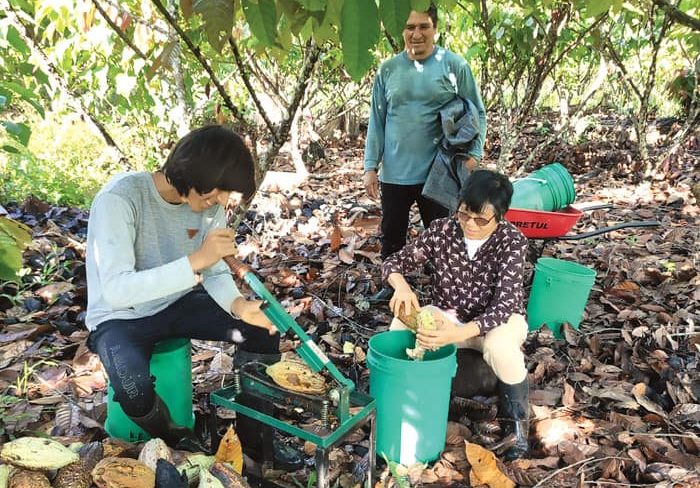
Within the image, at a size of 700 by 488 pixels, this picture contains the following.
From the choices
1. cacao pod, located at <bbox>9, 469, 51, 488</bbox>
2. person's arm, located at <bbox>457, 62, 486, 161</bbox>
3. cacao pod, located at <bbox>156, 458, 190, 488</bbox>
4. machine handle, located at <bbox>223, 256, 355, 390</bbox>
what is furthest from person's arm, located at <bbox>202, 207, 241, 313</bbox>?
person's arm, located at <bbox>457, 62, 486, 161</bbox>

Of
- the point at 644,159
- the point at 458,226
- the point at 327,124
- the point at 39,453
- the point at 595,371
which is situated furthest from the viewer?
the point at 327,124

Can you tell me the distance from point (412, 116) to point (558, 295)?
1.30m

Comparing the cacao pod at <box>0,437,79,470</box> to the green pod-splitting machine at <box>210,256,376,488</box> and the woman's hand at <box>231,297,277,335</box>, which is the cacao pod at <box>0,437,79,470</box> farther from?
the woman's hand at <box>231,297,277,335</box>

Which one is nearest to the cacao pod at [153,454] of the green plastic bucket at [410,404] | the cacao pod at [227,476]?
the cacao pod at [227,476]

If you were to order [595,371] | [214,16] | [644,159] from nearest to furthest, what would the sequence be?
1. [214,16]
2. [595,371]
3. [644,159]

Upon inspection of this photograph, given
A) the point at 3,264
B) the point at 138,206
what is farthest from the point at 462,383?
the point at 3,264

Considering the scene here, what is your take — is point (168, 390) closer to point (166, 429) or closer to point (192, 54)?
point (166, 429)

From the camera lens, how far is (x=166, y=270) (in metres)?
1.76

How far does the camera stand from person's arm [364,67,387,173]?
3352 mm

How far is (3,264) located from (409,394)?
136cm

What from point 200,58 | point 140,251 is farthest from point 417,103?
point 140,251

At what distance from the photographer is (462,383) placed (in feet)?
8.14

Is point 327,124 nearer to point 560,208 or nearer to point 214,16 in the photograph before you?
point 560,208

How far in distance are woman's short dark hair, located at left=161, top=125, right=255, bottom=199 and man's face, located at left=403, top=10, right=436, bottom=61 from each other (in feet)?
5.01
